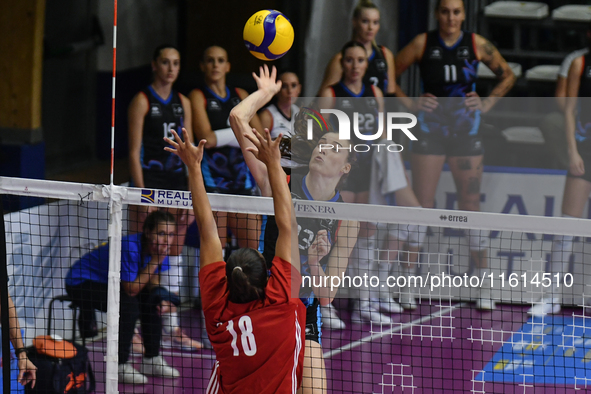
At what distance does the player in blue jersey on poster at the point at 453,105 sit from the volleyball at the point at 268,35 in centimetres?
238

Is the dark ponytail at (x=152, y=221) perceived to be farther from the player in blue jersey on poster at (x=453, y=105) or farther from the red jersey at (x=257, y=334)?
the player in blue jersey on poster at (x=453, y=105)

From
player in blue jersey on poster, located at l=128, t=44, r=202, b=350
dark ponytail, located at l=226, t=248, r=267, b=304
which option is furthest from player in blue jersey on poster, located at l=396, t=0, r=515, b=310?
dark ponytail, located at l=226, t=248, r=267, b=304

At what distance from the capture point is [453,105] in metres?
6.97

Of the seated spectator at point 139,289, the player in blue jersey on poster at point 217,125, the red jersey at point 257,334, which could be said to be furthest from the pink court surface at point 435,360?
the red jersey at point 257,334

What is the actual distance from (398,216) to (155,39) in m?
5.14

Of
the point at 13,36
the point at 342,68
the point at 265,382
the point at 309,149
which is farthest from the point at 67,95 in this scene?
the point at 265,382

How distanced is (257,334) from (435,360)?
119 inches

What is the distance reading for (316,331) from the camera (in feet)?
14.3

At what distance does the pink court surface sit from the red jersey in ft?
5.25

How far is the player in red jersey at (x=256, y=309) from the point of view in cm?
333

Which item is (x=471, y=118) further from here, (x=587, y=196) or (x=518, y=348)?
(x=518, y=348)

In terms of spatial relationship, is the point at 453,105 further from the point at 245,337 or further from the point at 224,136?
the point at 245,337

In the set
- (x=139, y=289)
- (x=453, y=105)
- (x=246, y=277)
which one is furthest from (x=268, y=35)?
(x=453, y=105)

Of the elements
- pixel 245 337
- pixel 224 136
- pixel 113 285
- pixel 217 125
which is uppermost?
pixel 217 125
